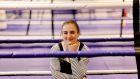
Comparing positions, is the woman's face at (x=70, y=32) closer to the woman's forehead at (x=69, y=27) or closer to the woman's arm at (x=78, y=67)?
the woman's forehead at (x=69, y=27)

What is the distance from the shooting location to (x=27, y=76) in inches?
117

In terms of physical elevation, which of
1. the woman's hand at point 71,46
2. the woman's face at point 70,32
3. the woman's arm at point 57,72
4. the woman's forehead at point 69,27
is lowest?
the woman's arm at point 57,72

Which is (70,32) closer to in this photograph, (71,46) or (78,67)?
(71,46)

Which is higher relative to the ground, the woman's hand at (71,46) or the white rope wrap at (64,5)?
the white rope wrap at (64,5)

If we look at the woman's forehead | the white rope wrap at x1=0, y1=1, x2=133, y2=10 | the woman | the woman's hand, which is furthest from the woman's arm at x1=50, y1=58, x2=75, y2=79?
the white rope wrap at x1=0, y1=1, x2=133, y2=10

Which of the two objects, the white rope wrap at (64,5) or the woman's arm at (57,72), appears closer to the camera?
the woman's arm at (57,72)

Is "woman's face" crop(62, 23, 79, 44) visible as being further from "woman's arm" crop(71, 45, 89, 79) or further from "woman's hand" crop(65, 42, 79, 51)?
"woman's arm" crop(71, 45, 89, 79)

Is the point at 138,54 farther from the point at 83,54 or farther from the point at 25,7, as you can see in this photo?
the point at 25,7

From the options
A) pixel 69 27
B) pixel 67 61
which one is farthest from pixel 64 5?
pixel 67 61

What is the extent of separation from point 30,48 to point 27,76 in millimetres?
1609

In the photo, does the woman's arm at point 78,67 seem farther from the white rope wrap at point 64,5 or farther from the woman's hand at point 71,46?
the white rope wrap at point 64,5

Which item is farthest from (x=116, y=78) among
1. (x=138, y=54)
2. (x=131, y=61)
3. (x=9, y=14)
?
(x=9, y=14)

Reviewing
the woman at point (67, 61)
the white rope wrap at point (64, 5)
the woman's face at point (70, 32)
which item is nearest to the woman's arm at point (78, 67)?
the woman at point (67, 61)

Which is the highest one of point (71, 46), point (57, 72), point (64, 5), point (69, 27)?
point (64, 5)
